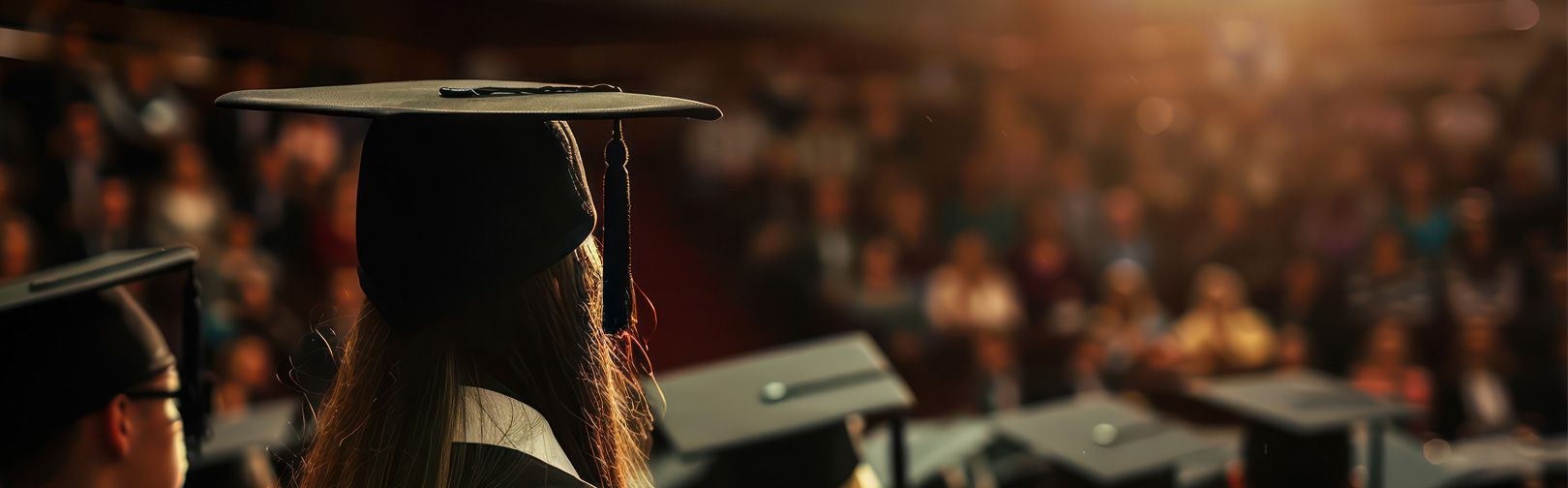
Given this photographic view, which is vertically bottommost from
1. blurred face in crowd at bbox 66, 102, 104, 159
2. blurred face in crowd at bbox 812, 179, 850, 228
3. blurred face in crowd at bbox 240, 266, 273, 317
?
blurred face in crowd at bbox 240, 266, 273, 317

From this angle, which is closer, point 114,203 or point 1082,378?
point 114,203

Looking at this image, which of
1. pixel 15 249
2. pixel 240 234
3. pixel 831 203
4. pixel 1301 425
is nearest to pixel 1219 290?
pixel 831 203

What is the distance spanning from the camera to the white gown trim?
872 mm

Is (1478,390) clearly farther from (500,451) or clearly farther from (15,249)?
(15,249)

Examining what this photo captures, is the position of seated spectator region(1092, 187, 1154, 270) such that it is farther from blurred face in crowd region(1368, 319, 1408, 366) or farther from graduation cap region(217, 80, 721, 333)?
graduation cap region(217, 80, 721, 333)

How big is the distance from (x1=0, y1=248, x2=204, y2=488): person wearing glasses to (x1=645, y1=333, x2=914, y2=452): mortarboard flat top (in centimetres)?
78

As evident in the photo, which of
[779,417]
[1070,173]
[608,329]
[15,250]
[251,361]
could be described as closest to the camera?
[608,329]

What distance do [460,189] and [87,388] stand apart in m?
0.87

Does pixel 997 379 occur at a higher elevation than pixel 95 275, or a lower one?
lower

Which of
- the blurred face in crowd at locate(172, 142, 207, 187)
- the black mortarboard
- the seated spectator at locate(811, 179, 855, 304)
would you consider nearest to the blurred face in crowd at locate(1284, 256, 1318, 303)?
the black mortarboard

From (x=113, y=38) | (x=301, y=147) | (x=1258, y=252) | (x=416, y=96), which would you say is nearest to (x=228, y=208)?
(x=301, y=147)

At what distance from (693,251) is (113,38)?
4.17 meters

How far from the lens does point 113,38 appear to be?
16.0ft

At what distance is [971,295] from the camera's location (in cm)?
566
